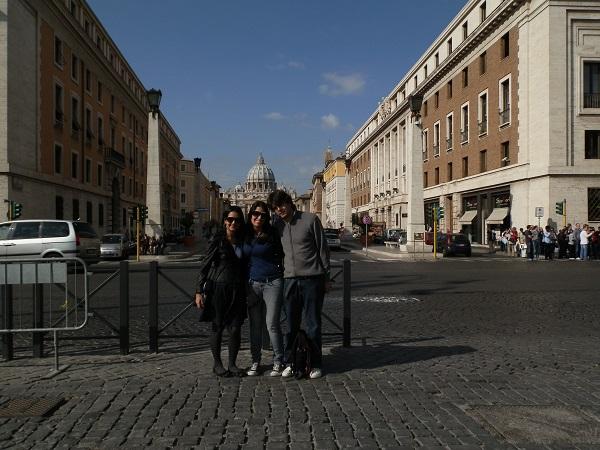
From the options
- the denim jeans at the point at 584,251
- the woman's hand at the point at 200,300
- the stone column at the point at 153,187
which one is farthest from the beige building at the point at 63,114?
the denim jeans at the point at 584,251

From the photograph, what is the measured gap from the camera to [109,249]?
83.5ft

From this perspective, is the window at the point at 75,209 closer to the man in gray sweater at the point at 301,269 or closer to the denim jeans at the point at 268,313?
the denim jeans at the point at 268,313

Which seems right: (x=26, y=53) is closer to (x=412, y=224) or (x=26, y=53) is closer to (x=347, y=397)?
(x=412, y=224)

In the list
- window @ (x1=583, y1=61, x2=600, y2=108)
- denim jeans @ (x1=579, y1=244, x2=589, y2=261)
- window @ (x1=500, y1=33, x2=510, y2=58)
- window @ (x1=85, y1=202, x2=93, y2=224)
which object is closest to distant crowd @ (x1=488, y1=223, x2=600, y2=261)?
denim jeans @ (x1=579, y1=244, x2=589, y2=261)

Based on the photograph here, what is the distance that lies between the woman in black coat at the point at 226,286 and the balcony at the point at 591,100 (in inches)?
1129

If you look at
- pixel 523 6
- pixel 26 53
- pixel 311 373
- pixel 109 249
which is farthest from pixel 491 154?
pixel 311 373

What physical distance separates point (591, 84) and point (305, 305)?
95.7 ft

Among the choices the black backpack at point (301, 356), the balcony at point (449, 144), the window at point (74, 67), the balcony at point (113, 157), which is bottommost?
the black backpack at point (301, 356)

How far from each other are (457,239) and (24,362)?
81.2 feet

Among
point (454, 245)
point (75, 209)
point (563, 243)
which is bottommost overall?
point (454, 245)

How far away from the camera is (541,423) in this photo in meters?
3.94

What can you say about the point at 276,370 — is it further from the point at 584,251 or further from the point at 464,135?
the point at 464,135

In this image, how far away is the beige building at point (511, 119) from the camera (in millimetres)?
28016

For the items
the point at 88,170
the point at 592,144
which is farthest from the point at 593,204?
the point at 88,170
